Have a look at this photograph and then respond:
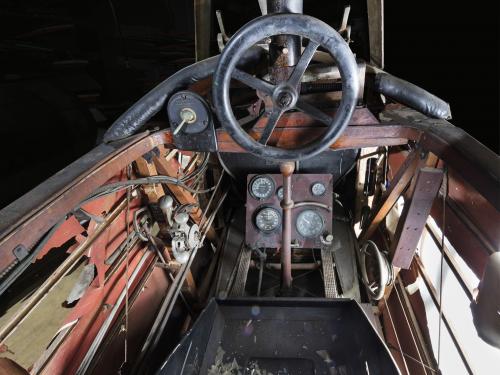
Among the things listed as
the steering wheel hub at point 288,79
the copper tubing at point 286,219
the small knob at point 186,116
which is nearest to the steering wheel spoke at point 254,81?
the steering wheel hub at point 288,79

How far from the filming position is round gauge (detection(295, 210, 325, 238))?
2309 mm

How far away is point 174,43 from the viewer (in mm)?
5918

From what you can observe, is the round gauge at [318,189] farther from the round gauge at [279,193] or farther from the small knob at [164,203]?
the small knob at [164,203]

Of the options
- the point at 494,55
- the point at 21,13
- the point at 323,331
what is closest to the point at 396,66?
the point at 494,55

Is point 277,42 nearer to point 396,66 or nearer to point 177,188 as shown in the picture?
point 177,188

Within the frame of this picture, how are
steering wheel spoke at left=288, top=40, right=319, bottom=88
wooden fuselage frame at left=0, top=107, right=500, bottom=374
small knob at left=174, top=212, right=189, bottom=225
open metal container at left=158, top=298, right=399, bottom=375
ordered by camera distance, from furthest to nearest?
small knob at left=174, top=212, right=189, bottom=225 < open metal container at left=158, top=298, right=399, bottom=375 < steering wheel spoke at left=288, top=40, right=319, bottom=88 < wooden fuselage frame at left=0, top=107, right=500, bottom=374

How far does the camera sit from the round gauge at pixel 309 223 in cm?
231

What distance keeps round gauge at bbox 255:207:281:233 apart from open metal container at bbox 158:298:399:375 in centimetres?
65

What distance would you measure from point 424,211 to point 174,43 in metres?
5.79

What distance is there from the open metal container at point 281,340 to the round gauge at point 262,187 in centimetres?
83

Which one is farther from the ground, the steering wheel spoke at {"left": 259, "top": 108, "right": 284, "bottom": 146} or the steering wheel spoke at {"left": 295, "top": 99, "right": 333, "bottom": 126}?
the steering wheel spoke at {"left": 295, "top": 99, "right": 333, "bottom": 126}

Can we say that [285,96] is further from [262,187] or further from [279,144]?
[262,187]

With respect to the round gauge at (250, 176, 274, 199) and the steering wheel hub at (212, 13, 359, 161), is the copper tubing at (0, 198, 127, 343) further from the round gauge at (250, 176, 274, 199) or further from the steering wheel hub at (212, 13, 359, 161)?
the round gauge at (250, 176, 274, 199)

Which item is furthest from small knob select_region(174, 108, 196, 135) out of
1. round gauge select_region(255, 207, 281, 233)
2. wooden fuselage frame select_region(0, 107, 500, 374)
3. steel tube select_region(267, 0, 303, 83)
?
round gauge select_region(255, 207, 281, 233)
